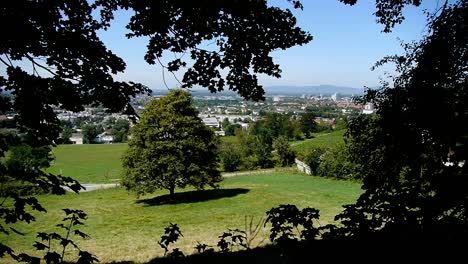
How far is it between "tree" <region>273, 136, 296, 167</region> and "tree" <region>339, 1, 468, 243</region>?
62.8 m

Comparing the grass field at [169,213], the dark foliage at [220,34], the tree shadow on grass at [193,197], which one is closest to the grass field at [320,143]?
the grass field at [169,213]

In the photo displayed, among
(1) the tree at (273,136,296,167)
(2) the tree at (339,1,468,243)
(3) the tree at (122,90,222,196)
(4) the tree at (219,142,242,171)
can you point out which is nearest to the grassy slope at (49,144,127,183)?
(4) the tree at (219,142,242,171)

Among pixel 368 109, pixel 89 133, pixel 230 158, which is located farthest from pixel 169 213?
pixel 89 133

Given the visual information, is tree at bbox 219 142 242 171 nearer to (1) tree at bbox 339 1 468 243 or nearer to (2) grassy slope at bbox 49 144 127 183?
(2) grassy slope at bbox 49 144 127 183

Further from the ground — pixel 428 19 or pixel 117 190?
pixel 428 19

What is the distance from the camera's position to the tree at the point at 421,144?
5.16 metres

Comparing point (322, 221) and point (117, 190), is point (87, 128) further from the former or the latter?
point (322, 221)

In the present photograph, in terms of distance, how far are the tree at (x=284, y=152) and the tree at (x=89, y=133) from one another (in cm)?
6867

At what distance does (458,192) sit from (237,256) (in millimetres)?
3599

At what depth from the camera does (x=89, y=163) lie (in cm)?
8331

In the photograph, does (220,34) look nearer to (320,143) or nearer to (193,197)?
(193,197)

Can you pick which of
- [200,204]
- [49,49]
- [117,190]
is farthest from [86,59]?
[117,190]

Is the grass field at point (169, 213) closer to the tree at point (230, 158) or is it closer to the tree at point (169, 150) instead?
the tree at point (169, 150)

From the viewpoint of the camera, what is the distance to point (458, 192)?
5.02 metres
